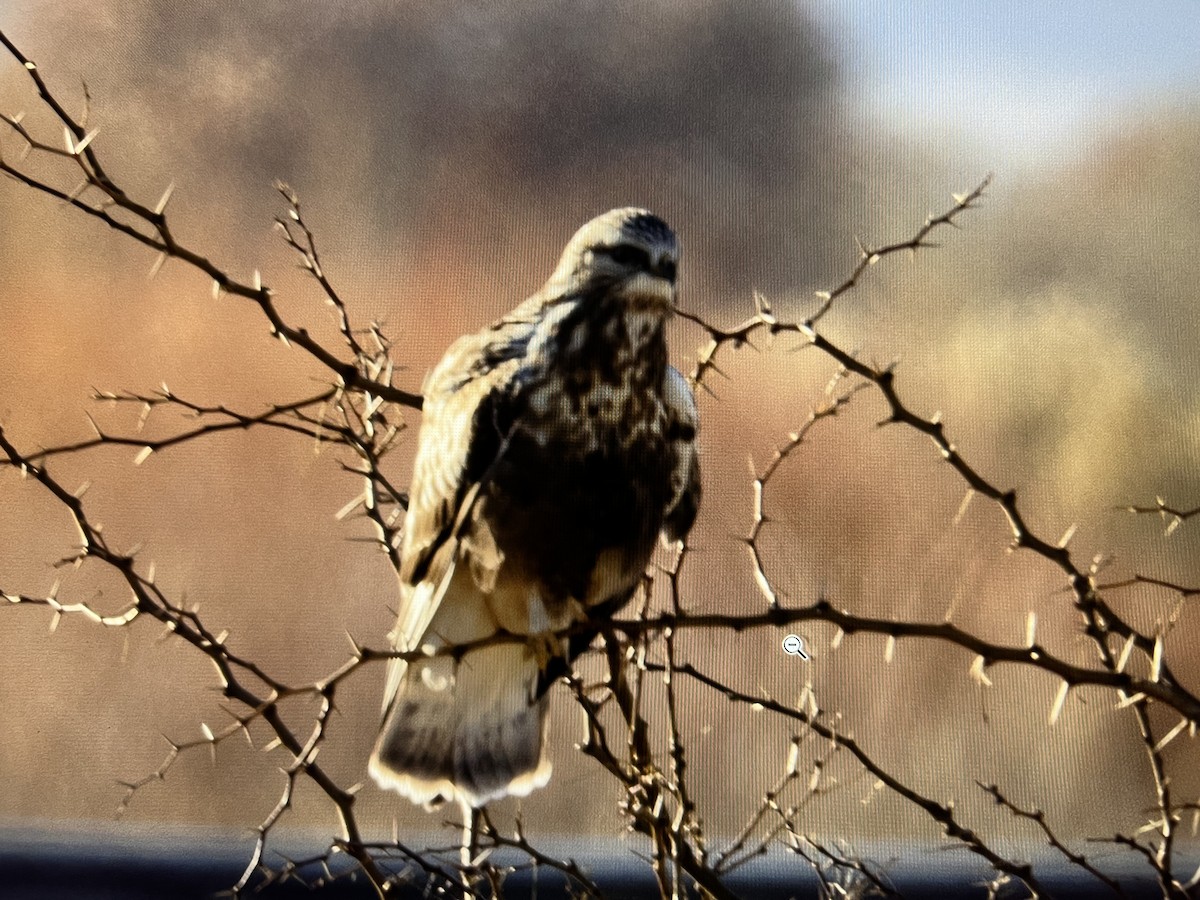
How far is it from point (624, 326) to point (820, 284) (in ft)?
1.14

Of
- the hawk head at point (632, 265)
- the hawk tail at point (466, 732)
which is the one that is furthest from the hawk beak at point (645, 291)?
the hawk tail at point (466, 732)

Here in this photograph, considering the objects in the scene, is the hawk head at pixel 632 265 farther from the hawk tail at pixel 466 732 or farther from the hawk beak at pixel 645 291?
the hawk tail at pixel 466 732

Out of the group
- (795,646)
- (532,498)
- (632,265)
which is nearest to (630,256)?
(632,265)

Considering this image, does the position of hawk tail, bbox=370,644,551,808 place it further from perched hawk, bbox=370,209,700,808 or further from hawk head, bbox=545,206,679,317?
hawk head, bbox=545,206,679,317

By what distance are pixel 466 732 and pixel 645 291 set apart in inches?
18.9

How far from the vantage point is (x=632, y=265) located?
101 centimetres

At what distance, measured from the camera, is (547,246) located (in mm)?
1247

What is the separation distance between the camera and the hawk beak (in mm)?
1001

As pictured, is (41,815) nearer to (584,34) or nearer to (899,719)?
(899,719)

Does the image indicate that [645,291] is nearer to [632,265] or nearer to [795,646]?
[632,265]

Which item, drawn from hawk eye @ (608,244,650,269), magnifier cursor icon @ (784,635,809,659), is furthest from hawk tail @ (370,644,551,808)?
hawk eye @ (608,244,650,269)

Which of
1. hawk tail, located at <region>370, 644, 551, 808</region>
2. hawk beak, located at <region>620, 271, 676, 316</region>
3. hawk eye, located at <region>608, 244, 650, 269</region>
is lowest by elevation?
hawk tail, located at <region>370, 644, 551, 808</region>

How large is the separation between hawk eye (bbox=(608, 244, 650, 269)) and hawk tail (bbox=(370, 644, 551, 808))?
1.32 feet

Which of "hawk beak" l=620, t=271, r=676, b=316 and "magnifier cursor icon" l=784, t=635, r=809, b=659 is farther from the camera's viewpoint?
"magnifier cursor icon" l=784, t=635, r=809, b=659
